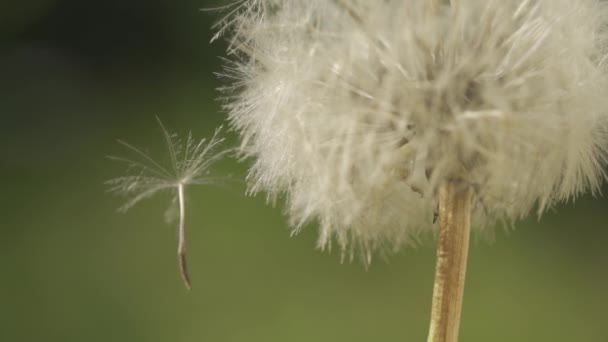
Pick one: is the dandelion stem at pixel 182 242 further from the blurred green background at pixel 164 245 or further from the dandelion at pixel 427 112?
the blurred green background at pixel 164 245

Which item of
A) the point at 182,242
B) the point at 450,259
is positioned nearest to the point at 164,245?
the point at 182,242

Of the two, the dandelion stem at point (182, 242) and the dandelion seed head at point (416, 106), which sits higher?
the dandelion seed head at point (416, 106)

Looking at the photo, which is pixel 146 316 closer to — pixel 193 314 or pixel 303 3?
pixel 193 314

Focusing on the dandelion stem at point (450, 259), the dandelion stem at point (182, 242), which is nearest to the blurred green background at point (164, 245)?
the dandelion stem at point (182, 242)

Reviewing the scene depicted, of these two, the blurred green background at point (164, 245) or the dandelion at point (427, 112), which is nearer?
the dandelion at point (427, 112)

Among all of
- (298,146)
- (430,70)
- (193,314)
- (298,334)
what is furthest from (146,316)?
(430,70)

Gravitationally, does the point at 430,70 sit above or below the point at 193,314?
above
